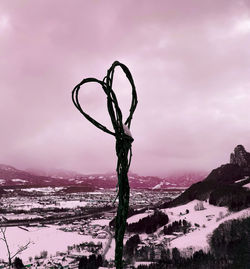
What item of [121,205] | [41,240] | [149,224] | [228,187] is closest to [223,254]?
[149,224]

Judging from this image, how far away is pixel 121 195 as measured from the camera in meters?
2.04

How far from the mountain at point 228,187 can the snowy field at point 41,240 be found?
72.6 feet

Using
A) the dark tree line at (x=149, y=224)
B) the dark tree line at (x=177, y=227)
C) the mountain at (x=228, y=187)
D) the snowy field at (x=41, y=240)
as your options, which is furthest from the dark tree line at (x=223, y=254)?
the snowy field at (x=41, y=240)

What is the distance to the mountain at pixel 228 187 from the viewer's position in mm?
45812

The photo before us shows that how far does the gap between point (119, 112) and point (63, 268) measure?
28.0 m

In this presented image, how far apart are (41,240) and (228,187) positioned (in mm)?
35740

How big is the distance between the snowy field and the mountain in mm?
22117

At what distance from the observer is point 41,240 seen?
4344 cm

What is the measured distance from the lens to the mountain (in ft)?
150

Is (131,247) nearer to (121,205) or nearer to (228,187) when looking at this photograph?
(228,187)

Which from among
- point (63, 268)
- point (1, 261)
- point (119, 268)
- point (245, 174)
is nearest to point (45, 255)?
point (1, 261)

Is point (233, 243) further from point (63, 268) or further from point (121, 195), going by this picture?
point (121, 195)

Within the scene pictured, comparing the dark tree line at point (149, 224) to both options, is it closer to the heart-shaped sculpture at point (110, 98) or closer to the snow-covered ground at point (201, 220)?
the snow-covered ground at point (201, 220)

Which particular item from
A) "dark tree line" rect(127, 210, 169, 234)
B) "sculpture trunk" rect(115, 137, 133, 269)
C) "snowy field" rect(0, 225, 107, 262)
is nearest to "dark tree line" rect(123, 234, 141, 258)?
"snowy field" rect(0, 225, 107, 262)
